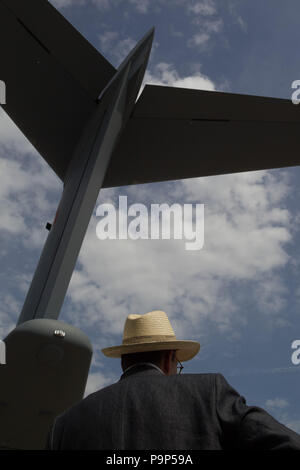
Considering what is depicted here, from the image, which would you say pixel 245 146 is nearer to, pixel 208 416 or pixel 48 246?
pixel 48 246

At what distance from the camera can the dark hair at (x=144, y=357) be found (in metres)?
2.68

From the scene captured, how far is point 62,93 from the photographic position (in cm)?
1017

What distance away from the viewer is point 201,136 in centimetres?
1038

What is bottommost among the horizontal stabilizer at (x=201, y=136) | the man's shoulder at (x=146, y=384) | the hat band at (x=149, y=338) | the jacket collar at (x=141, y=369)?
the man's shoulder at (x=146, y=384)

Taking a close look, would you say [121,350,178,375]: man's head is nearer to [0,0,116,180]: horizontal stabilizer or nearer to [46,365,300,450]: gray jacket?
[46,365,300,450]: gray jacket

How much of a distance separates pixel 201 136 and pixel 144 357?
8.30 metres

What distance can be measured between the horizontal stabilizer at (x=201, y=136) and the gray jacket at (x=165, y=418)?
832 centimetres

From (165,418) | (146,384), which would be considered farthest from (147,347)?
(165,418)

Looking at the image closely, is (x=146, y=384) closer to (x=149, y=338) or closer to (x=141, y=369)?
(x=141, y=369)

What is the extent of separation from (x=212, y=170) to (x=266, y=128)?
1595 millimetres

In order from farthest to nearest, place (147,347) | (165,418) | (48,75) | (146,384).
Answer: (48,75) → (147,347) → (146,384) → (165,418)

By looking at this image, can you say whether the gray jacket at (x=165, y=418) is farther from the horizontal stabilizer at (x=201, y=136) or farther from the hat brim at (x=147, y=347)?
the horizontal stabilizer at (x=201, y=136)

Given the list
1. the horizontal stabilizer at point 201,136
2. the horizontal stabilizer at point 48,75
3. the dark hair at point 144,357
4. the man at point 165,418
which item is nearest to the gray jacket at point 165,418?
the man at point 165,418

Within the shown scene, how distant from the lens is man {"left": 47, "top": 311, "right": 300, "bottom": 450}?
78.4 inches
